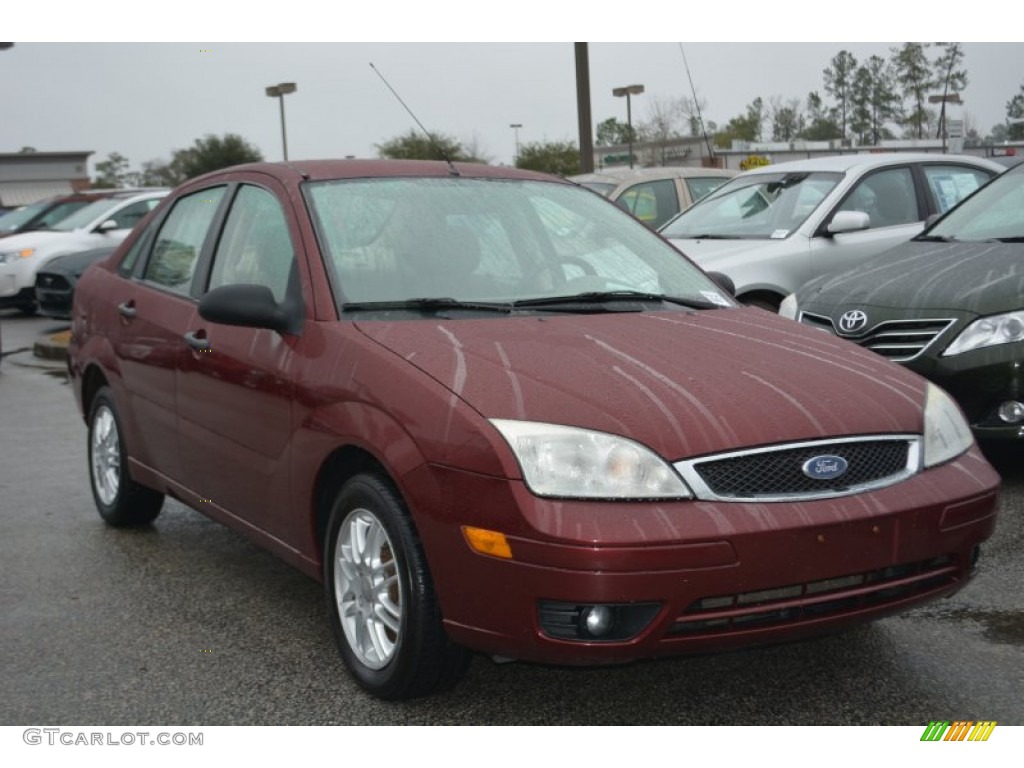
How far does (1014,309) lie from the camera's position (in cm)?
580

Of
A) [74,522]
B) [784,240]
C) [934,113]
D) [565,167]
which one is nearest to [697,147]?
[565,167]

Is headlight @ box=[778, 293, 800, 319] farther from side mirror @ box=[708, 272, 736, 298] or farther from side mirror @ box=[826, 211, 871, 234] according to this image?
side mirror @ box=[708, 272, 736, 298]

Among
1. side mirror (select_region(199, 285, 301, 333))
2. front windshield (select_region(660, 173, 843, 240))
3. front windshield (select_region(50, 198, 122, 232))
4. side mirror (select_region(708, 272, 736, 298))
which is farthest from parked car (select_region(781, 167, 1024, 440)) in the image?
front windshield (select_region(50, 198, 122, 232))

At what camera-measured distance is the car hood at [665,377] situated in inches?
128

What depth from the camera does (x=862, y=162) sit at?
9.34 m

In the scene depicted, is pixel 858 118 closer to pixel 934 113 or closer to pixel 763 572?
pixel 934 113

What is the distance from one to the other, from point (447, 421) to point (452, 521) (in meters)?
0.25

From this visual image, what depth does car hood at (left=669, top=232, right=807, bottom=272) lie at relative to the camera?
854cm

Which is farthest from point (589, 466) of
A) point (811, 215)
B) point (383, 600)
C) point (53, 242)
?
point (53, 242)

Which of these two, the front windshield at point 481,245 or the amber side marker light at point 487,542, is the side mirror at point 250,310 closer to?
the front windshield at point 481,245

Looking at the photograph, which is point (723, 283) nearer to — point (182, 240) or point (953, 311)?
point (953, 311)

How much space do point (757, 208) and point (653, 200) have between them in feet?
11.4

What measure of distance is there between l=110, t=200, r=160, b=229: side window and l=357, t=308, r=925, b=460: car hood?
14418mm
